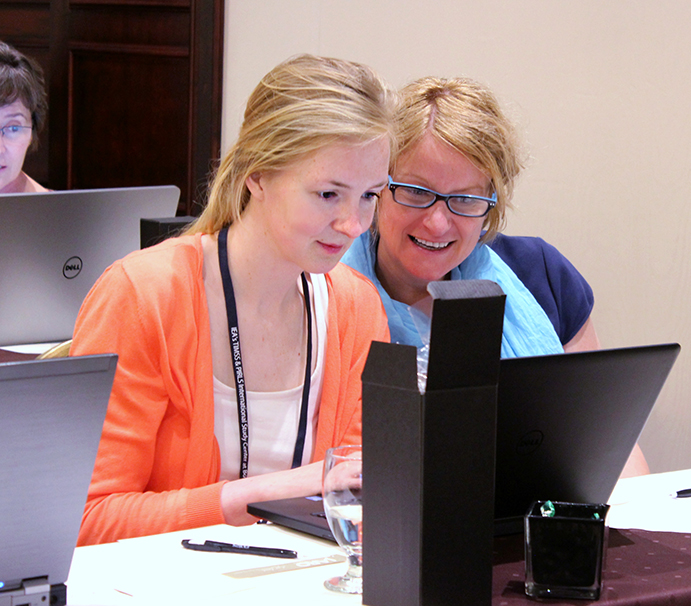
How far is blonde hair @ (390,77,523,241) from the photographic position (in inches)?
66.7

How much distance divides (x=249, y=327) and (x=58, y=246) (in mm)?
870

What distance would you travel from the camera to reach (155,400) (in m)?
1.38

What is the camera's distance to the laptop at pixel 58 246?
2.11 metres

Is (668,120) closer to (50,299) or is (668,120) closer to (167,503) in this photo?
(50,299)

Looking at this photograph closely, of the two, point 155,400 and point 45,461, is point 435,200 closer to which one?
point 155,400

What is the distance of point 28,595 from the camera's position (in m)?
0.87

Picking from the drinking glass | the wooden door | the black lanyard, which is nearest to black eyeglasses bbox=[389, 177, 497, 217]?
the black lanyard

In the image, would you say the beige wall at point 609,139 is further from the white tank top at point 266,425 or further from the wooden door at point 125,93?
the white tank top at point 266,425

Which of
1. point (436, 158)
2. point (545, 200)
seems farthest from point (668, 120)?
point (436, 158)

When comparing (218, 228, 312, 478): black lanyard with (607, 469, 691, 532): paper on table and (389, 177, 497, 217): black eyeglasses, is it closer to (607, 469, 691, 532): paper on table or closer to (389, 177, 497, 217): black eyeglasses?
(389, 177, 497, 217): black eyeglasses

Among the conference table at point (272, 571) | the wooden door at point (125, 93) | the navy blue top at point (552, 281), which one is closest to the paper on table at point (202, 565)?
the conference table at point (272, 571)

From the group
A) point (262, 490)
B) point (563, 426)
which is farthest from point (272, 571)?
point (563, 426)

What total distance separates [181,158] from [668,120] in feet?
7.11

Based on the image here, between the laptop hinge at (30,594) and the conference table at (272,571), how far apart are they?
0.22 feet
